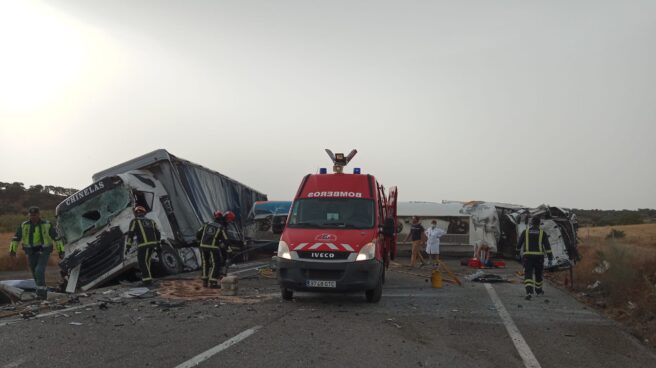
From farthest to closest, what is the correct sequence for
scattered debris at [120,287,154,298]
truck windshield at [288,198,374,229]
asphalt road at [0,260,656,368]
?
scattered debris at [120,287,154,298]
truck windshield at [288,198,374,229]
asphalt road at [0,260,656,368]

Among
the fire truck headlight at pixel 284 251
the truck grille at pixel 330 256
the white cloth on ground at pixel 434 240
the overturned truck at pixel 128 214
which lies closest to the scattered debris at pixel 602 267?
the white cloth on ground at pixel 434 240

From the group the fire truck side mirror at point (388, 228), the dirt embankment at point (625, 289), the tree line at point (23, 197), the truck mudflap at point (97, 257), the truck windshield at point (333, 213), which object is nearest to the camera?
the dirt embankment at point (625, 289)

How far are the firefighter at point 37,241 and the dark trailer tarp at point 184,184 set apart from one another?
3141 mm

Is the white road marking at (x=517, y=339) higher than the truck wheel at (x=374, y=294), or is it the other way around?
the truck wheel at (x=374, y=294)

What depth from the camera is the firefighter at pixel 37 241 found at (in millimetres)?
11211

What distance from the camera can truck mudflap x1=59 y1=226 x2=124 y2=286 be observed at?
12.2 m

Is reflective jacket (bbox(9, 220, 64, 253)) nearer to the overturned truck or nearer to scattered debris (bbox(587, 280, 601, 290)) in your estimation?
the overturned truck

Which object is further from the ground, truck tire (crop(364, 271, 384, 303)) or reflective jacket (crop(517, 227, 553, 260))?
reflective jacket (crop(517, 227, 553, 260))

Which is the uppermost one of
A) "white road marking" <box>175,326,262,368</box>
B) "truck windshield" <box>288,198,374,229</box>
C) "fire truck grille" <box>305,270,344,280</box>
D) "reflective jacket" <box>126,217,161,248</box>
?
"truck windshield" <box>288,198,374,229</box>

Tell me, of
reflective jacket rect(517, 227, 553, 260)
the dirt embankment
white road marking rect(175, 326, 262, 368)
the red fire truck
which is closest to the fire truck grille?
the red fire truck

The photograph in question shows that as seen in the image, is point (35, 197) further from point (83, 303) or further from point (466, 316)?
point (466, 316)

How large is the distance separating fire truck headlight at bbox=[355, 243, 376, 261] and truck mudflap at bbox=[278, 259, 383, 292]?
0.22 feet

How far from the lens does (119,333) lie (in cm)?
679

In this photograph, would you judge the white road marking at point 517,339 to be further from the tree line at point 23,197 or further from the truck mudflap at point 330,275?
the tree line at point 23,197
